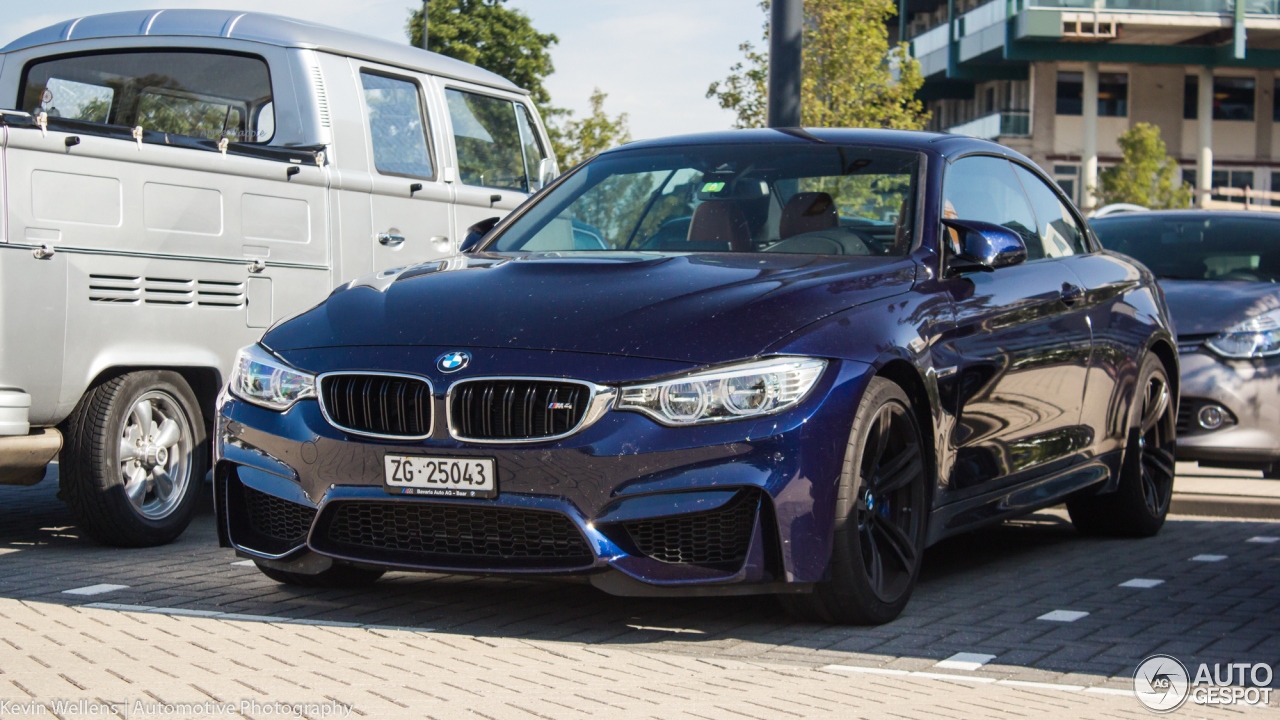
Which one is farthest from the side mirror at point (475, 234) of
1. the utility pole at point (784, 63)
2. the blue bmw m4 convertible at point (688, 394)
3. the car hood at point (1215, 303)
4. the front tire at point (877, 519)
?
the car hood at point (1215, 303)

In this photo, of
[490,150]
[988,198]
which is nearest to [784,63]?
[490,150]

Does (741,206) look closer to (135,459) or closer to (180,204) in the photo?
(180,204)

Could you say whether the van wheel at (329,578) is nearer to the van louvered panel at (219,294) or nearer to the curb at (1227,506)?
the van louvered panel at (219,294)

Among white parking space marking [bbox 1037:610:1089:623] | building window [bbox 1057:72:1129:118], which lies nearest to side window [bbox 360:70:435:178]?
white parking space marking [bbox 1037:610:1089:623]

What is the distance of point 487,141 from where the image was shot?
910 centimetres

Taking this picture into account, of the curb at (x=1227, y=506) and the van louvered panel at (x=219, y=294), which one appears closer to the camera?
the van louvered panel at (x=219, y=294)

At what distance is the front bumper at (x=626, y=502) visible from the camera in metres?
4.32

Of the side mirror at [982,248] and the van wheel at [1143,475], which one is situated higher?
the side mirror at [982,248]

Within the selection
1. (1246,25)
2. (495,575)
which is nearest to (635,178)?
(495,575)

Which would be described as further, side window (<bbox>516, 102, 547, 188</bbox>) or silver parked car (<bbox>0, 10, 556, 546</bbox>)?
side window (<bbox>516, 102, 547, 188</bbox>)

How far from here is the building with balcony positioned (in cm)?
4828

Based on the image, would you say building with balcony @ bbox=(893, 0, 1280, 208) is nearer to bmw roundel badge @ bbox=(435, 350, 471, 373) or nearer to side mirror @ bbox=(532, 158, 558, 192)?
side mirror @ bbox=(532, 158, 558, 192)

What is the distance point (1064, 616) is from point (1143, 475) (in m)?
2.17

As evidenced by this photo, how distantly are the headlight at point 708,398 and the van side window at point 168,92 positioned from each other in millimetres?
3917
